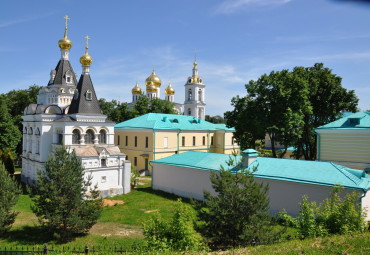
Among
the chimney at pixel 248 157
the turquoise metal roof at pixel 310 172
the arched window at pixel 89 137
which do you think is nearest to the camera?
the turquoise metal roof at pixel 310 172

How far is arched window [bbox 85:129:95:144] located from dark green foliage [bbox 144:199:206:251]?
16.7 metres

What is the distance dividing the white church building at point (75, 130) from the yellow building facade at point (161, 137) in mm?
8417

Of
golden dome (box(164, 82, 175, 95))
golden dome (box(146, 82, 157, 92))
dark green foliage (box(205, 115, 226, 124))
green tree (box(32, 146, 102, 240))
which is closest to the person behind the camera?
green tree (box(32, 146, 102, 240))

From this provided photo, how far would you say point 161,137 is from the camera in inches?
1331

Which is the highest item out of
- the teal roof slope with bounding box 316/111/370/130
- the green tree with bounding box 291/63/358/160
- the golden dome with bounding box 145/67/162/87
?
the golden dome with bounding box 145/67/162/87

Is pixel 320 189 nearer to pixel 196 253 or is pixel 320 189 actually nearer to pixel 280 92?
pixel 196 253

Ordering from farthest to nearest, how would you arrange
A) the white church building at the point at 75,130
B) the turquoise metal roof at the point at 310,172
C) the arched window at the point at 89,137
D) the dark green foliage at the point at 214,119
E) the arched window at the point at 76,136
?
1. the dark green foliage at the point at 214,119
2. the arched window at the point at 89,137
3. the arched window at the point at 76,136
4. the white church building at the point at 75,130
5. the turquoise metal roof at the point at 310,172

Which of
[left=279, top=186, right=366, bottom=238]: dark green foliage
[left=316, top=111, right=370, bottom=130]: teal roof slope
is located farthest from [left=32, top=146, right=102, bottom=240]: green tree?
[left=316, top=111, right=370, bottom=130]: teal roof slope

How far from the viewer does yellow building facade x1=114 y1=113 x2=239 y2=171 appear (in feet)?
110

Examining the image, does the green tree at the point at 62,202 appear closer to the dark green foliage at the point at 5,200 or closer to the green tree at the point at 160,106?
the dark green foliage at the point at 5,200

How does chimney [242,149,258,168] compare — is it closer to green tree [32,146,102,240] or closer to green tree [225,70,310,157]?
green tree [225,70,310,157]

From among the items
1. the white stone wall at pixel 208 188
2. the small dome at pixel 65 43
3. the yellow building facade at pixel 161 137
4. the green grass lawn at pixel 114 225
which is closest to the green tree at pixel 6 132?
the yellow building facade at pixel 161 137

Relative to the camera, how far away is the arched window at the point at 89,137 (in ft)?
80.3

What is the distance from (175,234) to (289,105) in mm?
19539
